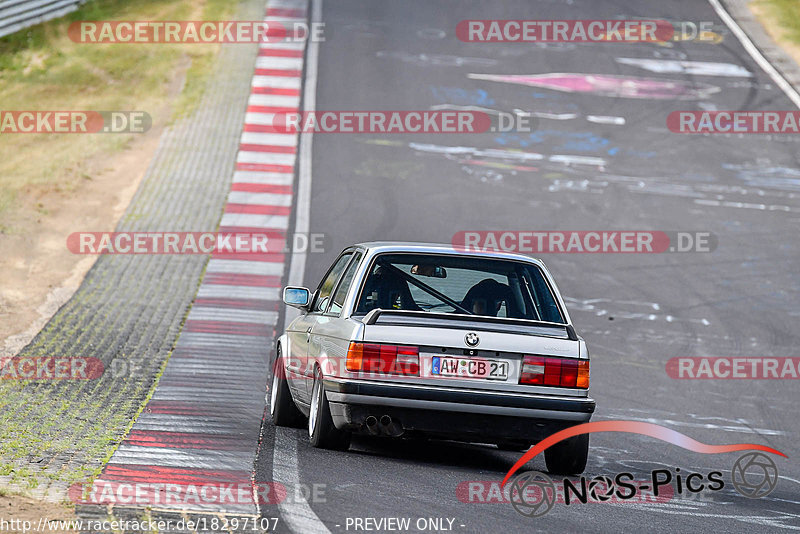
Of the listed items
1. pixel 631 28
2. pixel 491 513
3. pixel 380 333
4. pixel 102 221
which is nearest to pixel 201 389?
pixel 380 333

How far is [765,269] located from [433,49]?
12500mm

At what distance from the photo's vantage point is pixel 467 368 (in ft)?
22.4

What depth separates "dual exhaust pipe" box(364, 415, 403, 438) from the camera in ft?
22.3

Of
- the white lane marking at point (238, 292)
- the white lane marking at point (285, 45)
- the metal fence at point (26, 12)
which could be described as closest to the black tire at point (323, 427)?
the white lane marking at point (238, 292)

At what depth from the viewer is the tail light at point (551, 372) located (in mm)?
6844

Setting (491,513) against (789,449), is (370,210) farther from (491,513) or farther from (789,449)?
(491,513)

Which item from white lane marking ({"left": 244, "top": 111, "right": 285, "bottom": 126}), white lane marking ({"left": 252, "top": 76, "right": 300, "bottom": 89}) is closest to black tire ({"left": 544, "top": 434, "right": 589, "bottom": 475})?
white lane marking ({"left": 244, "top": 111, "right": 285, "bottom": 126})

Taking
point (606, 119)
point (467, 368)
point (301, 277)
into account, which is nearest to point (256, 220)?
point (301, 277)

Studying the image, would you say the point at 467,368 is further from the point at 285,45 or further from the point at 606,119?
the point at 285,45

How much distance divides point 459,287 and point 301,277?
22.3ft

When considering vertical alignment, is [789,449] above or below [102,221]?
below

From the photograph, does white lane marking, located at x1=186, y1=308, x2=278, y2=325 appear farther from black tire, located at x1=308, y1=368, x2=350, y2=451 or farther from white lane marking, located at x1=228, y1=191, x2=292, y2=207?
black tire, located at x1=308, y1=368, x2=350, y2=451

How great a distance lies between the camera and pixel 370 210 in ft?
55.6

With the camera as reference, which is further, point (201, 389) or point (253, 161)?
point (253, 161)
